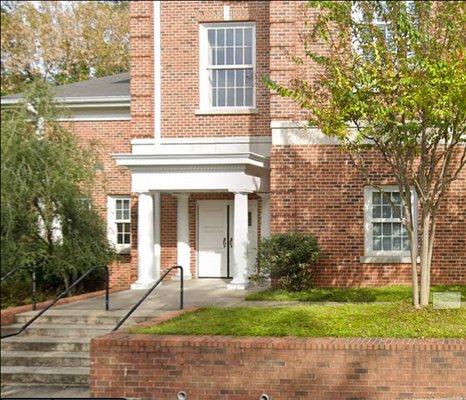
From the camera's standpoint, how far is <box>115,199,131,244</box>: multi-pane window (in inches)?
785

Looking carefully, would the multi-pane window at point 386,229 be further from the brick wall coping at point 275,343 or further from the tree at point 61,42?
the tree at point 61,42

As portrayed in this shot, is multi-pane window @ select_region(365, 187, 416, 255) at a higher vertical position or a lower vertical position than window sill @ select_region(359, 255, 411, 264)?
higher

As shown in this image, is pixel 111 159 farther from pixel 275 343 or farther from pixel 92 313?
pixel 275 343

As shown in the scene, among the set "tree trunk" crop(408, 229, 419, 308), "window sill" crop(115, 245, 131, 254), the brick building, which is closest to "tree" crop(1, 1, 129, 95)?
the brick building

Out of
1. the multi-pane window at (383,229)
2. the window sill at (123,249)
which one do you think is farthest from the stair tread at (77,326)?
the window sill at (123,249)

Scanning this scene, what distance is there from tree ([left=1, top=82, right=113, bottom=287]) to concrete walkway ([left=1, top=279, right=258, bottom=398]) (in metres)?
1.72

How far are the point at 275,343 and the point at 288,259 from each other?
6000 mm

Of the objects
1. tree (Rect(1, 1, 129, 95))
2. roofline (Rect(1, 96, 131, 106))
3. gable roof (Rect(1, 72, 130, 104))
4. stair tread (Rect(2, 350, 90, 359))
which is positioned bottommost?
stair tread (Rect(2, 350, 90, 359))

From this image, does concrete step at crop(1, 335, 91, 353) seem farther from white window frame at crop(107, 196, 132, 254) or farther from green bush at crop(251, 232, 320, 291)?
white window frame at crop(107, 196, 132, 254)

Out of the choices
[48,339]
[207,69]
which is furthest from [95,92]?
[48,339]

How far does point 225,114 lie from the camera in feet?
57.2

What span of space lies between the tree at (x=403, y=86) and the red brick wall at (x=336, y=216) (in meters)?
4.66

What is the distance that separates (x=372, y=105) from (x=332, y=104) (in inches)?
26.6

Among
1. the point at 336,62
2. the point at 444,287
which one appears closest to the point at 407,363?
the point at 336,62
